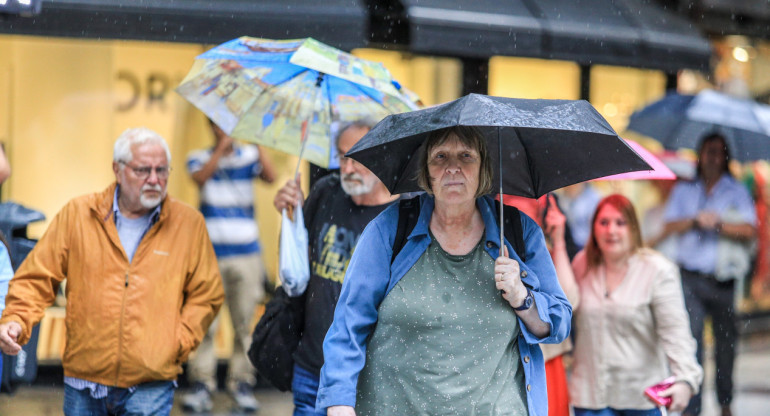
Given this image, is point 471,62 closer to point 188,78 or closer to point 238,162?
point 238,162

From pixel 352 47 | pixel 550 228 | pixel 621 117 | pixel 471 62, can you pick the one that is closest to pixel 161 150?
pixel 550 228

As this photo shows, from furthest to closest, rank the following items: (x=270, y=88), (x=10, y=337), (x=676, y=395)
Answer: (x=270, y=88), (x=676, y=395), (x=10, y=337)

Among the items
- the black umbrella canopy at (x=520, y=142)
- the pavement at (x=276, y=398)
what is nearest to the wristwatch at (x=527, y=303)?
the black umbrella canopy at (x=520, y=142)

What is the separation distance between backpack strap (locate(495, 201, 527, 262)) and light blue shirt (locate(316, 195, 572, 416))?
0.10 feet

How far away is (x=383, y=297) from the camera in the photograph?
387cm

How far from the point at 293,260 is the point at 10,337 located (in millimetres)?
1302

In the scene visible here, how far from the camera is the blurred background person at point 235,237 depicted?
8.09 m

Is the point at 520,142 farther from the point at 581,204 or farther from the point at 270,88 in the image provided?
the point at 581,204

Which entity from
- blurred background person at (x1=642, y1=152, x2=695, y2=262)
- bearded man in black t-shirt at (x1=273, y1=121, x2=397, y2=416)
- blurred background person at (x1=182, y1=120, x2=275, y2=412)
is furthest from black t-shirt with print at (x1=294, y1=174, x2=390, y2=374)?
blurred background person at (x1=642, y1=152, x2=695, y2=262)

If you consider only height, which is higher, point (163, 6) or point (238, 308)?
point (163, 6)

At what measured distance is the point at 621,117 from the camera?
11.4 metres

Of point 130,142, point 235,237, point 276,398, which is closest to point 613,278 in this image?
point 130,142

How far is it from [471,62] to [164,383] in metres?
4.63

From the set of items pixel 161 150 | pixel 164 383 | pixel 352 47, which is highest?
pixel 352 47
